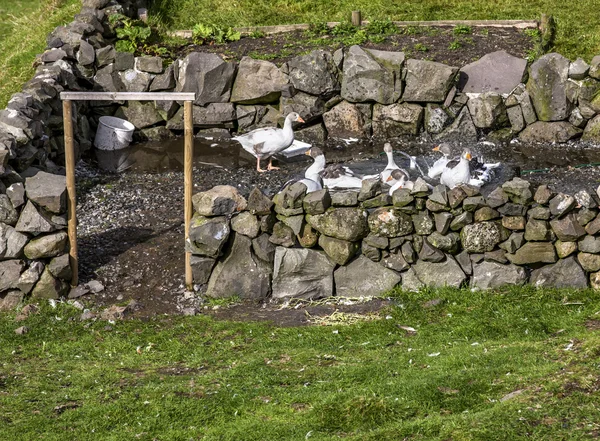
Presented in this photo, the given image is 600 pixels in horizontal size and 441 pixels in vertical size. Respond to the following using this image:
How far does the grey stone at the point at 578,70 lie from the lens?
15.7 metres

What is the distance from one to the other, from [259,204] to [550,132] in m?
7.25

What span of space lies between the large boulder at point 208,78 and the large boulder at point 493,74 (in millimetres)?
4023

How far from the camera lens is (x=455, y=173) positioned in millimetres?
11992

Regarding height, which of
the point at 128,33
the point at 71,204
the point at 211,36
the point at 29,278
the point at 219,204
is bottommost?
the point at 29,278

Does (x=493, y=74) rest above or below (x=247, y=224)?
above

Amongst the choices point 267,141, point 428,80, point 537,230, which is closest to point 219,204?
point 537,230

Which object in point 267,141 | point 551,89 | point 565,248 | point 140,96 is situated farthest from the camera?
point 551,89

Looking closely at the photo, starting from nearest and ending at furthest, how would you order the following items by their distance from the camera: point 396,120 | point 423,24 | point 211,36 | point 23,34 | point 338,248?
point 338,248 → point 396,120 → point 211,36 → point 423,24 → point 23,34

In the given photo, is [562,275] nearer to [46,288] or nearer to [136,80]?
[46,288]

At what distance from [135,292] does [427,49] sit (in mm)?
8888

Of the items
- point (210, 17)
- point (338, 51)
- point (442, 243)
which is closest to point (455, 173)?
point (442, 243)

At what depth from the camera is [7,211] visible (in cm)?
1036

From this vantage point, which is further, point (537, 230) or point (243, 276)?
point (243, 276)

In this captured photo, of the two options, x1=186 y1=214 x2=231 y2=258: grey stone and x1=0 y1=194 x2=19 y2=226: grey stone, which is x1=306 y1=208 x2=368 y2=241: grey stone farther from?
x1=0 y1=194 x2=19 y2=226: grey stone
